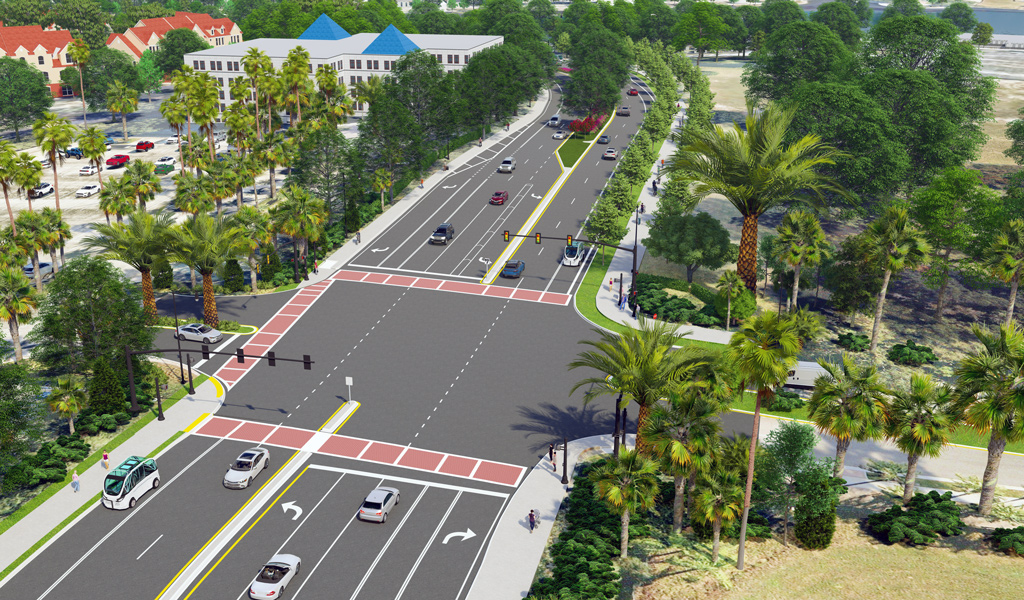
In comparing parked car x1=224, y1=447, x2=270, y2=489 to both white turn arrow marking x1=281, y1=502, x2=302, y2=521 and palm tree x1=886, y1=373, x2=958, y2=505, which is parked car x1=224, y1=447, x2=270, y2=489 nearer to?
white turn arrow marking x1=281, y1=502, x2=302, y2=521

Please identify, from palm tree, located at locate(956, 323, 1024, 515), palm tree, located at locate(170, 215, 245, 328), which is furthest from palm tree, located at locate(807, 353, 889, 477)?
palm tree, located at locate(170, 215, 245, 328)

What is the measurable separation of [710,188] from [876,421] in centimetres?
3025

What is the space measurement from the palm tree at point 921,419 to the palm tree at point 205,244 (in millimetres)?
52351

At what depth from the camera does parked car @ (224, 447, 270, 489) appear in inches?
2061

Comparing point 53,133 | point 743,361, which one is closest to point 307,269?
point 53,133

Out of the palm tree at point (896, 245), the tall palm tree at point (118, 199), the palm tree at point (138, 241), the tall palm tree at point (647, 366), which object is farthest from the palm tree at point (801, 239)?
the tall palm tree at point (118, 199)

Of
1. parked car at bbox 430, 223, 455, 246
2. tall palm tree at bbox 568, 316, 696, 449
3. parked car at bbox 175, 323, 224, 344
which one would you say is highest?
tall palm tree at bbox 568, 316, 696, 449

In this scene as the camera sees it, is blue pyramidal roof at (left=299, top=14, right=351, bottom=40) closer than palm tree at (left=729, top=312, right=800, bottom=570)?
No

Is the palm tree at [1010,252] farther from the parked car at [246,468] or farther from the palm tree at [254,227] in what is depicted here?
the palm tree at [254,227]

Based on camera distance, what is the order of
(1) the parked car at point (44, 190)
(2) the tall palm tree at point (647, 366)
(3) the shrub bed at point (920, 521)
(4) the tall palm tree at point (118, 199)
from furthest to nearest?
(1) the parked car at point (44, 190) < (4) the tall palm tree at point (118, 199) < (2) the tall palm tree at point (647, 366) < (3) the shrub bed at point (920, 521)

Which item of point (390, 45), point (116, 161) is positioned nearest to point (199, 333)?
point (116, 161)

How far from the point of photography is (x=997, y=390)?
148 feet

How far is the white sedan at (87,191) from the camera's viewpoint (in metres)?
115

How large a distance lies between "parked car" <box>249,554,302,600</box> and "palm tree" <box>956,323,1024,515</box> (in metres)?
37.0
